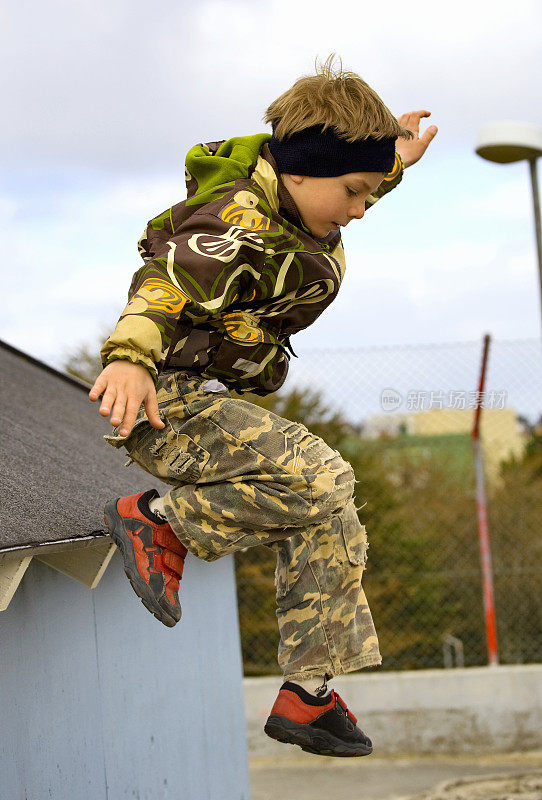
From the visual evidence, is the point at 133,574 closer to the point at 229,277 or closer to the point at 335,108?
the point at 229,277

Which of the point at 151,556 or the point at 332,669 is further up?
the point at 151,556

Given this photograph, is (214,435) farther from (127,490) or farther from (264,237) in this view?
(127,490)

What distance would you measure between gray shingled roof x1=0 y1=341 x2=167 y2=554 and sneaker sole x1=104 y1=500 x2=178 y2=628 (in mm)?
156

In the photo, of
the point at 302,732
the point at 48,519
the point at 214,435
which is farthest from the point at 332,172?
the point at 302,732

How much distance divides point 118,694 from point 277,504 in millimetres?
1422

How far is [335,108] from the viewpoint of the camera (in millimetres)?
2293

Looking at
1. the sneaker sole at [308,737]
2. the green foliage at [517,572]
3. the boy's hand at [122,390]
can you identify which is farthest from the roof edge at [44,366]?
the green foliage at [517,572]

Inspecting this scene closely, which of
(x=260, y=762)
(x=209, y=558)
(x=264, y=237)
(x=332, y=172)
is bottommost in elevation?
(x=260, y=762)

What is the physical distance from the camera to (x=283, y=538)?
8.07 ft

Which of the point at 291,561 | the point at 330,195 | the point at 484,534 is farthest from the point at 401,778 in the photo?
the point at 330,195

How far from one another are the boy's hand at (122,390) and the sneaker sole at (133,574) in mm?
503

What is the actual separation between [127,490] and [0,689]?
0.95m

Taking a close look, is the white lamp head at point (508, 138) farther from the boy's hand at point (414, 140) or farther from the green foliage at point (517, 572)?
the boy's hand at point (414, 140)

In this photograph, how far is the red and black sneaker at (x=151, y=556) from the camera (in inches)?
90.8
